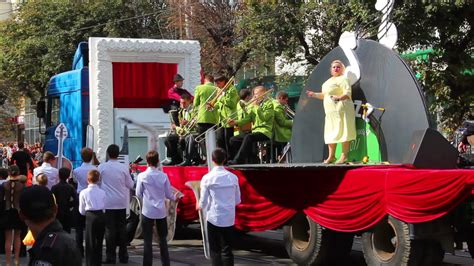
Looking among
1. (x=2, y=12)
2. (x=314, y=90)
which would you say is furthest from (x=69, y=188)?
(x=2, y=12)

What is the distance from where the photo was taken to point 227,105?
1399cm

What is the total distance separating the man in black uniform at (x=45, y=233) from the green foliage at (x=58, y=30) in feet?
116

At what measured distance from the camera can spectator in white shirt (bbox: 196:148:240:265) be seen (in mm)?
9891

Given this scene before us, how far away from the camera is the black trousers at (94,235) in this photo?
36.6 feet

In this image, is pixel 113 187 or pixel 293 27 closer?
pixel 113 187

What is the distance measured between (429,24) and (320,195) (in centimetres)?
915

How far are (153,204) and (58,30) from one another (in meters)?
33.5

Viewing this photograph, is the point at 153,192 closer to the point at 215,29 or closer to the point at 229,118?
the point at 229,118

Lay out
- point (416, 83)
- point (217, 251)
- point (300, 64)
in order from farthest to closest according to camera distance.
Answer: point (300, 64), point (416, 83), point (217, 251)

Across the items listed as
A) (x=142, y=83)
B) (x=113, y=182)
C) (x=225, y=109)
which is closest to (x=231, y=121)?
(x=225, y=109)

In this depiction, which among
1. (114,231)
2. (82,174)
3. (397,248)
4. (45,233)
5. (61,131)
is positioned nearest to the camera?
(45,233)

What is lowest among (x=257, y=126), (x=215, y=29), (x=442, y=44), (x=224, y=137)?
(x=224, y=137)

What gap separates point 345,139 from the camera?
11594 mm

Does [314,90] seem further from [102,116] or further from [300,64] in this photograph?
[300,64]
